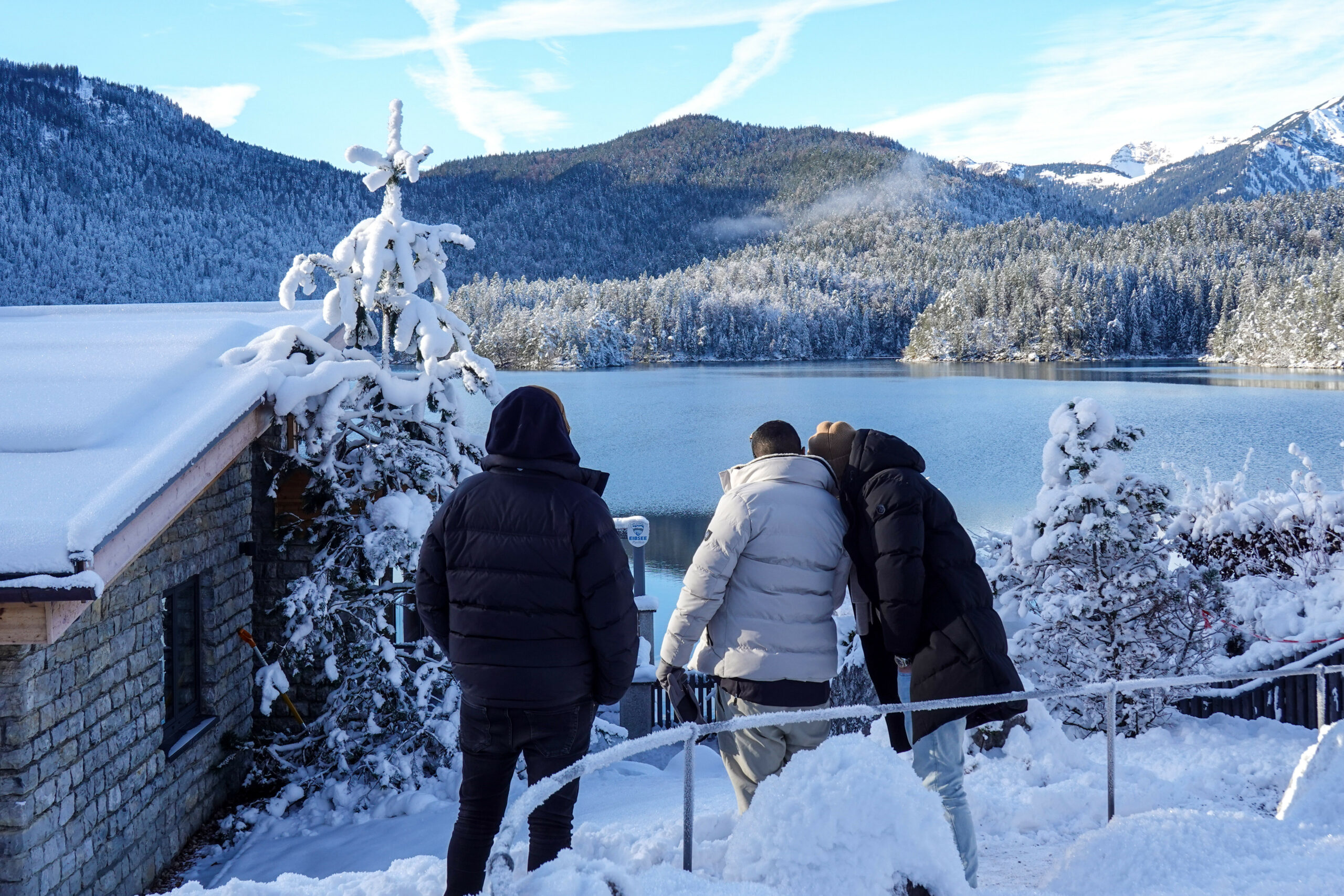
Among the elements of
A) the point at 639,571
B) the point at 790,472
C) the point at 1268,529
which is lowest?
the point at 639,571

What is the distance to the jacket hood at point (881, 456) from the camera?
3.06 m

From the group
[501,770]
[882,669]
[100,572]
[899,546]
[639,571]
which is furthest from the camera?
[639,571]

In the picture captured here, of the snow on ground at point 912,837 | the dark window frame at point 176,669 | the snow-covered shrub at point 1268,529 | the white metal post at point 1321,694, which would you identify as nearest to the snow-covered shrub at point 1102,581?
the snow on ground at point 912,837

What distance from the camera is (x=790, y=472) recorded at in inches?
120

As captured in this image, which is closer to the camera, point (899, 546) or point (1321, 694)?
point (899, 546)

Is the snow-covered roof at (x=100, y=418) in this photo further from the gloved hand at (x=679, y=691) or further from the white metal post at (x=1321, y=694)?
the white metal post at (x=1321, y=694)

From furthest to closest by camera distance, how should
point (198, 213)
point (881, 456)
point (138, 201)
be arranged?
point (198, 213), point (138, 201), point (881, 456)

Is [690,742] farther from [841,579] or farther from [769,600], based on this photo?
[841,579]

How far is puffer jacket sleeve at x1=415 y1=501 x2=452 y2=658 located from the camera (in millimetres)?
2818

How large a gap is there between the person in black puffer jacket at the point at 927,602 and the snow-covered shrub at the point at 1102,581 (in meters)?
4.21

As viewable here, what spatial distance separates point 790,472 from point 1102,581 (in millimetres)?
4858

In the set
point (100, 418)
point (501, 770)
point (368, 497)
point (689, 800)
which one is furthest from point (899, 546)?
point (368, 497)

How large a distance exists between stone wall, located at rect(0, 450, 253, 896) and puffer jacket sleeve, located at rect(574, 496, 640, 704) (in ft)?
8.51

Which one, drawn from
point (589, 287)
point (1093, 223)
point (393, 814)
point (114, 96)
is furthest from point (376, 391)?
point (1093, 223)
